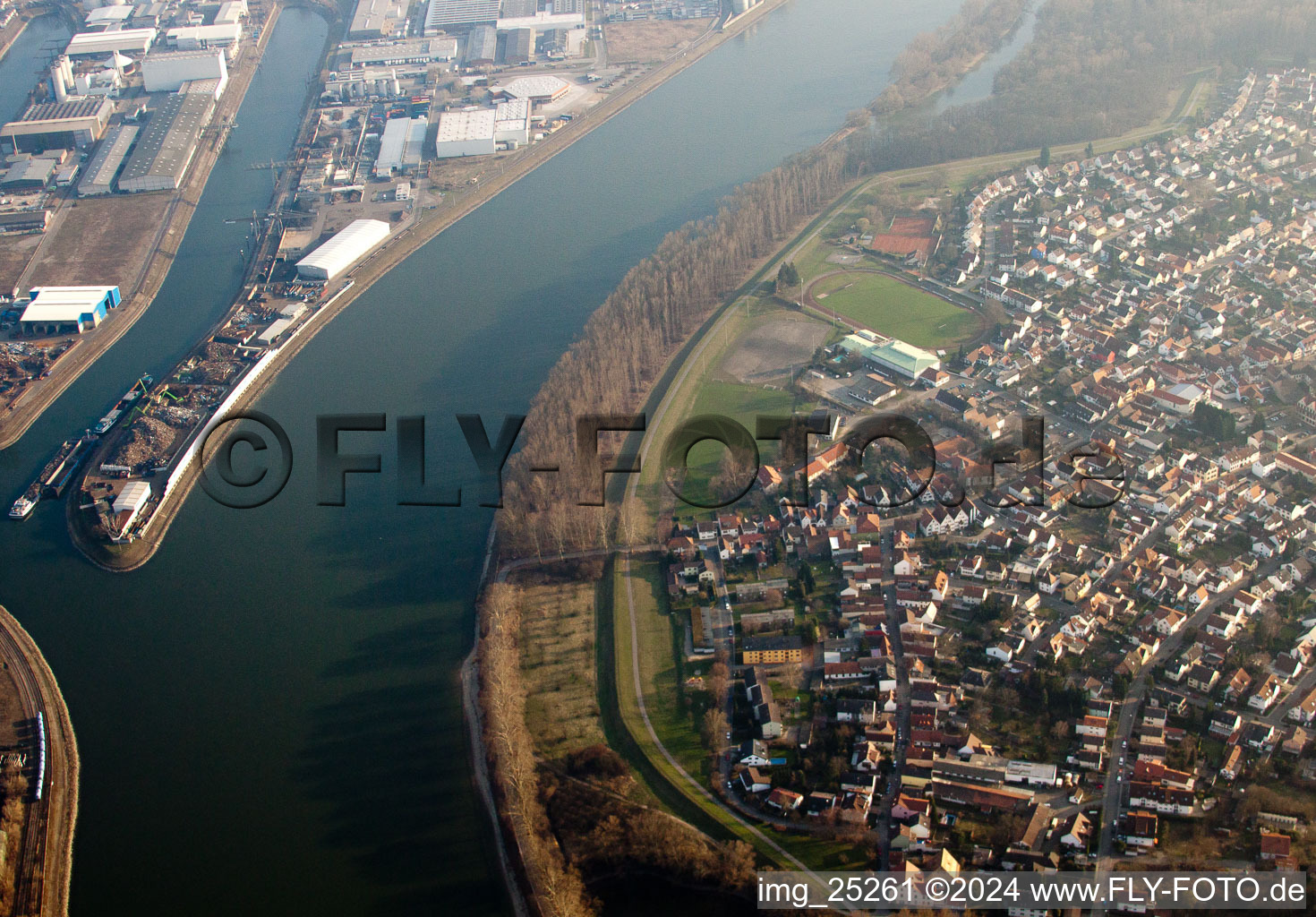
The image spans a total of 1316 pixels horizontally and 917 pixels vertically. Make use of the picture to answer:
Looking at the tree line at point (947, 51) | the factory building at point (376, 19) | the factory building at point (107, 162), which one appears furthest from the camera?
the factory building at point (376, 19)

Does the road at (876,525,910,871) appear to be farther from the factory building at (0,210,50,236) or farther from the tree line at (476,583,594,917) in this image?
the factory building at (0,210,50,236)

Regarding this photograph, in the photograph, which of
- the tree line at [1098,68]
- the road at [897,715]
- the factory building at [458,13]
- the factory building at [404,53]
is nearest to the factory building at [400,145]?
the factory building at [404,53]

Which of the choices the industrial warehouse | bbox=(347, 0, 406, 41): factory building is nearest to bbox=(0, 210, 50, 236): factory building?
the industrial warehouse

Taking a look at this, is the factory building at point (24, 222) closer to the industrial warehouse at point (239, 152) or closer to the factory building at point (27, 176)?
the industrial warehouse at point (239, 152)

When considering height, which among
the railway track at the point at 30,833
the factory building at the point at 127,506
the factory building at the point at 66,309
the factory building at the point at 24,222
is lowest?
the railway track at the point at 30,833

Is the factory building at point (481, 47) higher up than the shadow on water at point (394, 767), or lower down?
higher up

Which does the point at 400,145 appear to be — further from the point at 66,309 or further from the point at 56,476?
the point at 56,476

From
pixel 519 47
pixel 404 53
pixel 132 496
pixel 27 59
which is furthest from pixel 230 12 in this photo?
pixel 132 496
